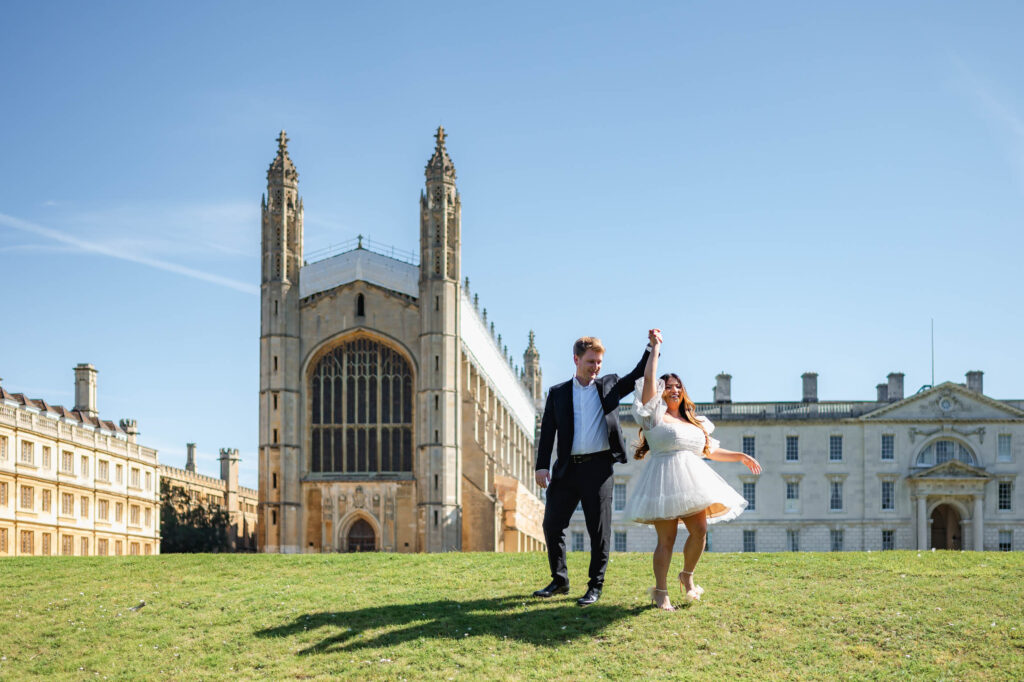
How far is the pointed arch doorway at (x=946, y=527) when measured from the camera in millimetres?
66875

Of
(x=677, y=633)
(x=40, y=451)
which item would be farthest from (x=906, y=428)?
(x=677, y=633)

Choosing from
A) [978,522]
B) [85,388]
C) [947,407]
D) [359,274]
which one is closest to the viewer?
[359,274]

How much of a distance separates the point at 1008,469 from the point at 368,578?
56.3 meters

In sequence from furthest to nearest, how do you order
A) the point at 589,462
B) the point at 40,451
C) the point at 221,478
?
1. the point at 221,478
2. the point at 40,451
3. the point at 589,462

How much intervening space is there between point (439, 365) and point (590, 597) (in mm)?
35565

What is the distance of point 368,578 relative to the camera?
1750 centimetres

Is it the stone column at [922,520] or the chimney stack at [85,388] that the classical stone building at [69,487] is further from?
the stone column at [922,520]

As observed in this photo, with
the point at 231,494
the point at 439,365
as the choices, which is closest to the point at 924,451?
the point at 439,365

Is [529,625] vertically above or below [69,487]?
above

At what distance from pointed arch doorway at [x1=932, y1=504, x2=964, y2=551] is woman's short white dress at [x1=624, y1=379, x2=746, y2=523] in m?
58.8

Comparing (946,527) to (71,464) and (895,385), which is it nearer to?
(895,385)

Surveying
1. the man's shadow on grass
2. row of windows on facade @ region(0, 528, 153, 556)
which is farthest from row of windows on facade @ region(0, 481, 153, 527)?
the man's shadow on grass

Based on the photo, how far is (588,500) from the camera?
12.9 meters

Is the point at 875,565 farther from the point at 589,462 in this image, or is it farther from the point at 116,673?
the point at 116,673
